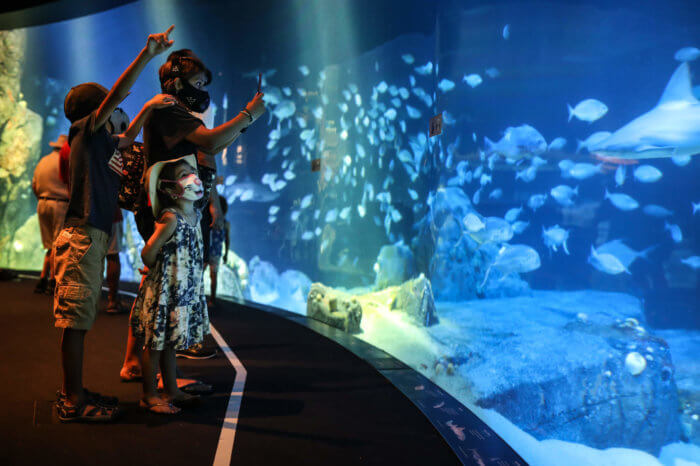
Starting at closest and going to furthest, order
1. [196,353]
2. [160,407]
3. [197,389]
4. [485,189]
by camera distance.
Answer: [160,407], [197,389], [196,353], [485,189]

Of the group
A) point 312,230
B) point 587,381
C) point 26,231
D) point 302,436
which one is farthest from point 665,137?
point 26,231

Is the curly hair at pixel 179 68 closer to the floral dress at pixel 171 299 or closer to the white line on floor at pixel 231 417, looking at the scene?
the floral dress at pixel 171 299

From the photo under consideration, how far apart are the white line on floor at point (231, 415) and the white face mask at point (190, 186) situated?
1135 mm

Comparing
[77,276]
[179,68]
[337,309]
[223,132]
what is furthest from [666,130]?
[77,276]

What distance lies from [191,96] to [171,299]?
3.51 feet

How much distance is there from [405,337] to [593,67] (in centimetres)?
382

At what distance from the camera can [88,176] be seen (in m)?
2.40

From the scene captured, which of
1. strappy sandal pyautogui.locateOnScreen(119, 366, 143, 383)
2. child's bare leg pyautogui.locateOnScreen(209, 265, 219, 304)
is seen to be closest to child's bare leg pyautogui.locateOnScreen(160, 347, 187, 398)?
strappy sandal pyautogui.locateOnScreen(119, 366, 143, 383)

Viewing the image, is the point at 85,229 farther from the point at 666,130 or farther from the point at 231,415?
the point at 666,130

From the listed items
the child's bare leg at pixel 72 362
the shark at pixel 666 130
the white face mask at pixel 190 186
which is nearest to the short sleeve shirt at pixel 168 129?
the white face mask at pixel 190 186

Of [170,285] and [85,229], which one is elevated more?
[85,229]

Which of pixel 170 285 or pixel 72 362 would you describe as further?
pixel 170 285

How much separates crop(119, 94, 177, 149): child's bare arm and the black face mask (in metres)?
0.11

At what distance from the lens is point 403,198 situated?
6.46m
